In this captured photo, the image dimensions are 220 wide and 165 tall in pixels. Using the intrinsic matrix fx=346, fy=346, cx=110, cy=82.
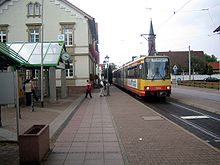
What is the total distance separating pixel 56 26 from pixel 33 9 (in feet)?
10.9

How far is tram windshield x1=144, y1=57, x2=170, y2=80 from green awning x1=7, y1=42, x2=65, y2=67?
20.6 feet

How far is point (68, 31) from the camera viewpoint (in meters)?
38.4

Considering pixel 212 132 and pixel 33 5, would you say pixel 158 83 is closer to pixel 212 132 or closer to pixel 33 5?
pixel 212 132

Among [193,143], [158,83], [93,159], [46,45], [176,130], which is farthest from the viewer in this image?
[46,45]

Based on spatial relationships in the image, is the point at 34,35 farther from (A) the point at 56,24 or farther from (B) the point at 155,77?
(B) the point at 155,77

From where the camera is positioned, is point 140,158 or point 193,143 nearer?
point 140,158

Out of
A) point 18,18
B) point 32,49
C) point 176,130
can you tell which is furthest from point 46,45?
point 176,130

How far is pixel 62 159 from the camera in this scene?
24.6 ft

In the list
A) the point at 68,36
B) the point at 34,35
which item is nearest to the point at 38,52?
the point at 68,36

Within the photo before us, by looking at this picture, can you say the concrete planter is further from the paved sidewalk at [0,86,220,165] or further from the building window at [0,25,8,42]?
the building window at [0,25,8,42]

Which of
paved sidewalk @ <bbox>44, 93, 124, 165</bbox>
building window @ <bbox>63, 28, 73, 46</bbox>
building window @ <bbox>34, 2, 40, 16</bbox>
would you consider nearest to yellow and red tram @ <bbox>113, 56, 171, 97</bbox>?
paved sidewalk @ <bbox>44, 93, 124, 165</bbox>

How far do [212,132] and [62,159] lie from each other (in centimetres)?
590

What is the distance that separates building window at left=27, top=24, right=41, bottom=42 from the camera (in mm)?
38969

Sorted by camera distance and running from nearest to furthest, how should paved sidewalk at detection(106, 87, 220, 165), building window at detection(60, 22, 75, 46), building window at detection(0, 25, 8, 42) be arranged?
1. paved sidewalk at detection(106, 87, 220, 165)
2. building window at detection(60, 22, 75, 46)
3. building window at detection(0, 25, 8, 42)
